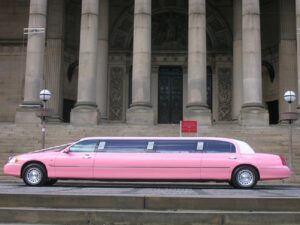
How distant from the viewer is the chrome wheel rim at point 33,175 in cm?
1777

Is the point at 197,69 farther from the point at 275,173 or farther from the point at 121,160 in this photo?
the point at 121,160

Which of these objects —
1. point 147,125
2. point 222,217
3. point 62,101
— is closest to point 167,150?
point 222,217

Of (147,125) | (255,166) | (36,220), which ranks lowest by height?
(36,220)

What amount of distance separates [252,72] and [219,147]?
15.8 metres

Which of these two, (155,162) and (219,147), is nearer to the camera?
(155,162)

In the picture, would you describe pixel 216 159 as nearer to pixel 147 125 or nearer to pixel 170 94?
pixel 147 125

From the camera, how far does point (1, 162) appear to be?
83.1 ft

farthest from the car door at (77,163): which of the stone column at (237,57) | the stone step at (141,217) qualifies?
the stone column at (237,57)

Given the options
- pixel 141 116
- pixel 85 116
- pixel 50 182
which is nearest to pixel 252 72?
pixel 141 116

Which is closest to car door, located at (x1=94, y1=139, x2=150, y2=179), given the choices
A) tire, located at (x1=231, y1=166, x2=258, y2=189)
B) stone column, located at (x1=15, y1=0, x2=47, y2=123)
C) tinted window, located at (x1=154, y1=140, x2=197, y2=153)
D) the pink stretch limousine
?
the pink stretch limousine

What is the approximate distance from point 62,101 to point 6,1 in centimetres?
1000

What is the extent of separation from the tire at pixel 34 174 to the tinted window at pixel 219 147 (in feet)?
18.3

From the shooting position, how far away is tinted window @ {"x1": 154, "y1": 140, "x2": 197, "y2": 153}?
17562 millimetres

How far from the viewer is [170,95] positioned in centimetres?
4206
